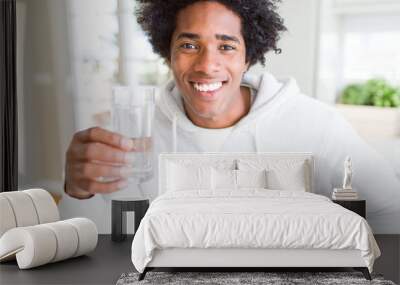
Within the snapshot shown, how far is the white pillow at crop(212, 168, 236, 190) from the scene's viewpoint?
6.85 metres

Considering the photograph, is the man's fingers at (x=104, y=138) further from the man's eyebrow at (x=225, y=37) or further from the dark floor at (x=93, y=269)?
the man's eyebrow at (x=225, y=37)

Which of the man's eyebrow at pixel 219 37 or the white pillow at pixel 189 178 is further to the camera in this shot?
the man's eyebrow at pixel 219 37

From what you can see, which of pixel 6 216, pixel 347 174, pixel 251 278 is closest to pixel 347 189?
pixel 347 174

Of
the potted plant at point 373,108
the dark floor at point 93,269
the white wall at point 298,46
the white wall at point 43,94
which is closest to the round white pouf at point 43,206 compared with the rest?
the dark floor at point 93,269

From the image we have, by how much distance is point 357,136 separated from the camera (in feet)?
24.2

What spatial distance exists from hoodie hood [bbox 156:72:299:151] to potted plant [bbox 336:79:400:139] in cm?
56

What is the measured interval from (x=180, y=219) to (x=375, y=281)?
149 centimetres

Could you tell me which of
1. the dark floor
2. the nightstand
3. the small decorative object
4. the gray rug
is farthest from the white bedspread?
the small decorative object

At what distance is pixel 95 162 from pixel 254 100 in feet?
5.65

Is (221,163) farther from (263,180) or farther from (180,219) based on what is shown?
(180,219)

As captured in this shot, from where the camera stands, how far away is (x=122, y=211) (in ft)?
23.3

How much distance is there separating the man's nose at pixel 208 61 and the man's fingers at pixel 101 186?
1.41m

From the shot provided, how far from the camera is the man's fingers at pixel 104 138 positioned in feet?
24.5

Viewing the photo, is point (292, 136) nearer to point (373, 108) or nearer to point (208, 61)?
point (373, 108)
